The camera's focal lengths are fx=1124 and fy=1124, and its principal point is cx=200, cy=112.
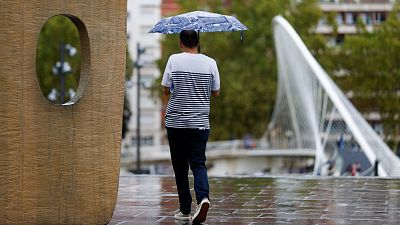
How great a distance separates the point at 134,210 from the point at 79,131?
2.56 metres

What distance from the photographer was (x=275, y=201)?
13.4 meters

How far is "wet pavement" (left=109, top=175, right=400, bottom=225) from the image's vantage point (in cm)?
1134

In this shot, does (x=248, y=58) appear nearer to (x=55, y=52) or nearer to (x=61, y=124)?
(x=55, y=52)

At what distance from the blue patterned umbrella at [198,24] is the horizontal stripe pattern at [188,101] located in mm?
731

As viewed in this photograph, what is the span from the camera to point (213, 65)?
10617 mm

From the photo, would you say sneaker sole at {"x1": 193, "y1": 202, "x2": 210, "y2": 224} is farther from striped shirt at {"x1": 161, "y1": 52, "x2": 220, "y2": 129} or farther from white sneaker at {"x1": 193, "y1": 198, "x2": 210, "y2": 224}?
striped shirt at {"x1": 161, "y1": 52, "x2": 220, "y2": 129}

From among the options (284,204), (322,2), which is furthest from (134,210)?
(322,2)

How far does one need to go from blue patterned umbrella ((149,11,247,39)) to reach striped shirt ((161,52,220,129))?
65cm

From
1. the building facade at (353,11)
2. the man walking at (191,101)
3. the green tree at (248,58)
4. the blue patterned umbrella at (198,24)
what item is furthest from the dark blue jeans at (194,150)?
the building facade at (353,11)

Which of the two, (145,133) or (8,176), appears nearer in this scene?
(8,176)

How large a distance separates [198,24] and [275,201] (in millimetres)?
3031

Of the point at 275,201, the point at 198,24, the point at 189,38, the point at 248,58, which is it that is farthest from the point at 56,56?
the point at 189,38

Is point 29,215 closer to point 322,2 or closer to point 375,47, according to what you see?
point 375,47

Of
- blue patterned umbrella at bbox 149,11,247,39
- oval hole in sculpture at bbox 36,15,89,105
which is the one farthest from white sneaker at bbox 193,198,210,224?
oval hole in sculpture at bbox 36,15,89,105
